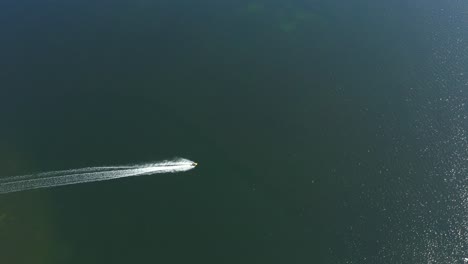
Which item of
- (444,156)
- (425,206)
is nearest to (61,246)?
(425,206)

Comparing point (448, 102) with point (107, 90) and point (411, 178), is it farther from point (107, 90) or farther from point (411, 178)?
point (107, 90)

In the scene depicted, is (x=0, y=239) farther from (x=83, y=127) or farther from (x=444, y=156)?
(x=444, y=156)

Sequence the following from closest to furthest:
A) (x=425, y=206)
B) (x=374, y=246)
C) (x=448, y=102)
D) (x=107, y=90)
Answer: (x=374, y=246)
(x=425, y=206)
(x=448, y=102)
(x=107, y=90)

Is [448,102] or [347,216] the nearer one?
[347,216]

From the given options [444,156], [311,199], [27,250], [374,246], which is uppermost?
[444,156]

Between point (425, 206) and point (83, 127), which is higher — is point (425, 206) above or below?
below

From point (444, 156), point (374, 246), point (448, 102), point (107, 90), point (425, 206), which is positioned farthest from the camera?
point (107, 90)

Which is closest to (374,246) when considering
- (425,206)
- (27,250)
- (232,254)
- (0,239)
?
(425,206)
